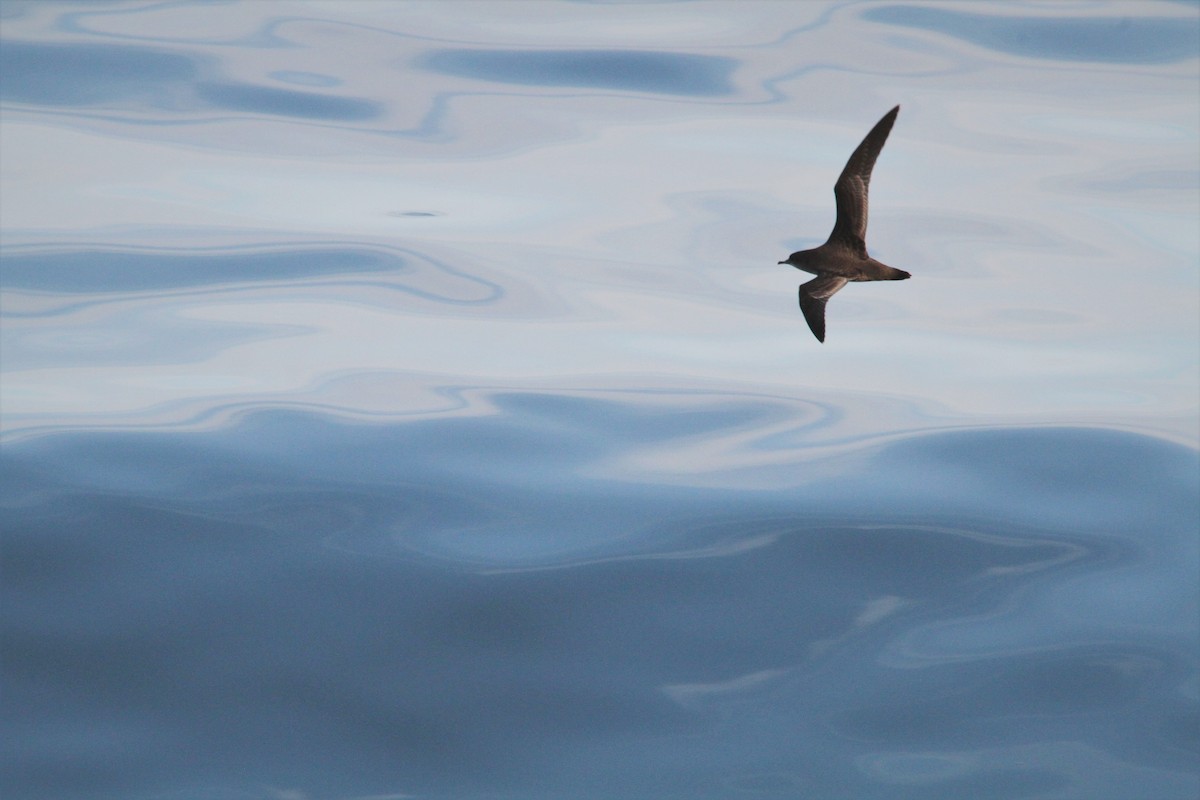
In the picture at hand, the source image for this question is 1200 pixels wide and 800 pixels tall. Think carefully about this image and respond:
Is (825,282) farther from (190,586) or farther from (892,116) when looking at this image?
(190,586)

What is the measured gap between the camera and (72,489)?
33.3 m

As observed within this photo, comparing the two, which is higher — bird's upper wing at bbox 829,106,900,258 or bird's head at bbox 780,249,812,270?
bird's upper wing at bbox 829,106,900,258

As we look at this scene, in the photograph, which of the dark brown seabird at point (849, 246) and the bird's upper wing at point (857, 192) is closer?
the dark brown seabird at point (849, 246)

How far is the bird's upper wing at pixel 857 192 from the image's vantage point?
9367 millimetres

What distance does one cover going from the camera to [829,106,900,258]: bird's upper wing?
30.7 feet

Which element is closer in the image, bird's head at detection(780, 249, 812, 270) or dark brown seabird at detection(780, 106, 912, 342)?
dark brown seabird at detection(780, 106, 912, 342)

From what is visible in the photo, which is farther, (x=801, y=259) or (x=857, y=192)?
(x=857, y=192)

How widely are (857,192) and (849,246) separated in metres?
0.57

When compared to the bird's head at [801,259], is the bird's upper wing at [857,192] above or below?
above

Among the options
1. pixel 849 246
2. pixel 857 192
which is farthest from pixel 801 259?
pixel 857 192

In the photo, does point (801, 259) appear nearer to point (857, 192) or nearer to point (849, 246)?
point (849, 246)

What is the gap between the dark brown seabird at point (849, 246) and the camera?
9.03 metres

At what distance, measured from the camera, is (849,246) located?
934cm

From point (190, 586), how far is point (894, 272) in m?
29.0
